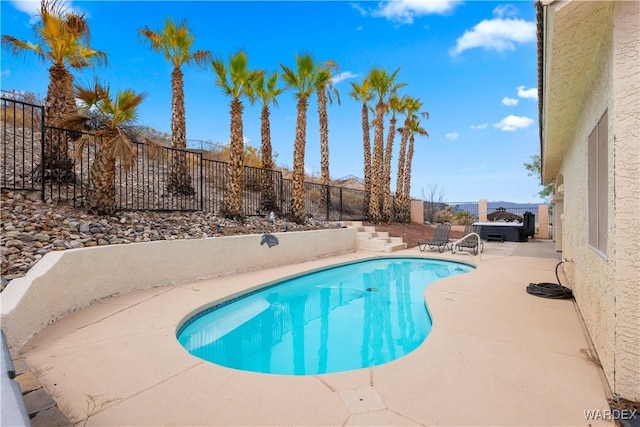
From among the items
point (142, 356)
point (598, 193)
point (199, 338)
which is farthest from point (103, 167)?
point (598, 193)

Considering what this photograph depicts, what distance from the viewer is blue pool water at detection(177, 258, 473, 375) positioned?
4395 mm

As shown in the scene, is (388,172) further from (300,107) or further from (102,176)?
(102,176)

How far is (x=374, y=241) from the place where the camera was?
46.5ft

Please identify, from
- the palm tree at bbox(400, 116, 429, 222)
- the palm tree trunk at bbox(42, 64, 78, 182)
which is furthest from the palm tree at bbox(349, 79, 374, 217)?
the palm tree trunk at bbox(42, 64, 78, 182)

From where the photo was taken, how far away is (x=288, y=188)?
617 inches

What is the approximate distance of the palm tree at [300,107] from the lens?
12.9 meters

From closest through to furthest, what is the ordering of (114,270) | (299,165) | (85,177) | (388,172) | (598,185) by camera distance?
(598,185) → (114,270) → (85,177) → (299,165) → (388,172)

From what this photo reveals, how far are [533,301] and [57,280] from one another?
27.0ft

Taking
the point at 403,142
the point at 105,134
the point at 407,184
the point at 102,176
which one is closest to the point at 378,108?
the point at 403,142

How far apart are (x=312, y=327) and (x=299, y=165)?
28.5 feet

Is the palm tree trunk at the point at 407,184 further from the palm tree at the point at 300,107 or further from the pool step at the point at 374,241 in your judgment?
the palm tree at the point at 300,107

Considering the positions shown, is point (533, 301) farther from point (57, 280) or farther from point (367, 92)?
point (367, 92)

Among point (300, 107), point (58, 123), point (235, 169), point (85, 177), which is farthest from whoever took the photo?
point (300, 107)

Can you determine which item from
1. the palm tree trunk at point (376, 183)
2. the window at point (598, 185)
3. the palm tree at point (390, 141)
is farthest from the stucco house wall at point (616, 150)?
the palm tree at point (390, 141)
